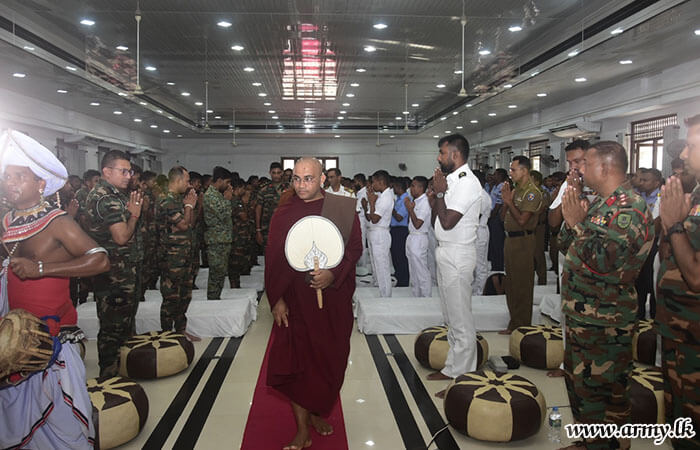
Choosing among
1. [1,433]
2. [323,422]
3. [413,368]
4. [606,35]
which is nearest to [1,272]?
[1,433]

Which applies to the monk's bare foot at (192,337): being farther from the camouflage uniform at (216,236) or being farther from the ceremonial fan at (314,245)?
the ceremonial fan at (314,245)

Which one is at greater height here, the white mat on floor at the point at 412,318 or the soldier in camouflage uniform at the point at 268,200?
the soldier in camouflage uniform at the point at 268,200

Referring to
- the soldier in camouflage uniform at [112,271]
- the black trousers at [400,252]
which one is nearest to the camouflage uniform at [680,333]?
the soldier in camouflage uniform at [112,271]

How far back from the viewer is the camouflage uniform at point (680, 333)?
2.23 metres

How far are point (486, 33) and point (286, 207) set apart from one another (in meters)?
5.63

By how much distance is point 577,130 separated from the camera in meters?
11.9

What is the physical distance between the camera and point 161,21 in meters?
6.99

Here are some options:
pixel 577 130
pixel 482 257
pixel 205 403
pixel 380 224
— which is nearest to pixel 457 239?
pixel 205 403

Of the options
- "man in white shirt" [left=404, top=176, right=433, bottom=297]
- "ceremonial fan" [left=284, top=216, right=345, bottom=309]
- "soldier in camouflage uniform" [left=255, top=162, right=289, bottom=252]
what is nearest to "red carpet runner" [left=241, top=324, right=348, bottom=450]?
"ceremonial fan" [left=284, top=216, right=345, bottom=309]

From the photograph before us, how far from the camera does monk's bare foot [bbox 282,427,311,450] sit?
2.94m

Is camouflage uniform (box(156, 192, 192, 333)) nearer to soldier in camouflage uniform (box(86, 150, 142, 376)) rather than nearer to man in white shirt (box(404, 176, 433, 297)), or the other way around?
soldier in camouflage uniform (box(86, 150, 142, 376))

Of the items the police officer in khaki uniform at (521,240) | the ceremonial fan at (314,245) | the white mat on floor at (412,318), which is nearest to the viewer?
the ceremonial fan at (314,245)

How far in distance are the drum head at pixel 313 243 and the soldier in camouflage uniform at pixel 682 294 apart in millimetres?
1587

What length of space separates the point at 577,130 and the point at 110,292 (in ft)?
35.9
